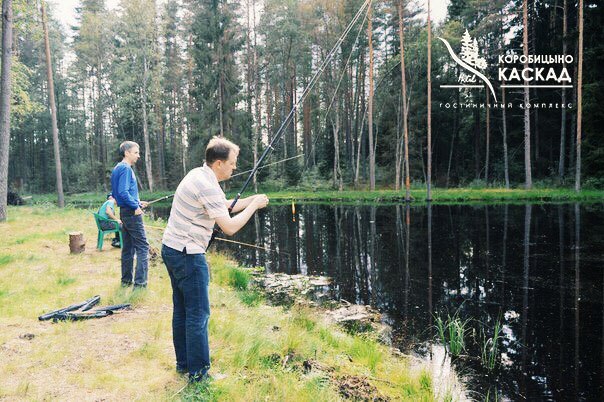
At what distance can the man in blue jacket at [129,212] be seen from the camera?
5.26 metres

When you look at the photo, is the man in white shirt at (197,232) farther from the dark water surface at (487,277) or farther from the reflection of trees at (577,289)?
the reflection of trees at (577,289)

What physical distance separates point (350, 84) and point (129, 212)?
31.6 m

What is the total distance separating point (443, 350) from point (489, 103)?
94.3 feet

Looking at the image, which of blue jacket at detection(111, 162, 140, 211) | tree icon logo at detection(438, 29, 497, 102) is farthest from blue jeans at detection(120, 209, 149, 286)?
tree icon logo at detection(438, 29, 497, 102)

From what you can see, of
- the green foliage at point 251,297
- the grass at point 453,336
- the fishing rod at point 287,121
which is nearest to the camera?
the fishing rod at point 287,121

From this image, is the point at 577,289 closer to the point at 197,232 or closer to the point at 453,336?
the point at 453,336

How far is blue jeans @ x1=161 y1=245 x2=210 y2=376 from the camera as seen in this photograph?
290cm

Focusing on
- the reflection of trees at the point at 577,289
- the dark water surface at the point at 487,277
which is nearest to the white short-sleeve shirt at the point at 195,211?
the dark water surface at the point at 487,277

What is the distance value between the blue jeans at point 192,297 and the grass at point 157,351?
8.0 inches

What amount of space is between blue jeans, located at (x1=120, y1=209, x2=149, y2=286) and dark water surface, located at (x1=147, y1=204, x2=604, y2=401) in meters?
3.38

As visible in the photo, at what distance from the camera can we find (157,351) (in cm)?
378

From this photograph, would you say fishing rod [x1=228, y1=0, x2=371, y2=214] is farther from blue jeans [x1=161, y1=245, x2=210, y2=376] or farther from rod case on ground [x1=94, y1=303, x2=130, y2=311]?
rod case on ground [x1=94, y1=303, x2=130, y2=311]

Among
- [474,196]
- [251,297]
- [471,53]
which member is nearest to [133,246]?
[251,297]

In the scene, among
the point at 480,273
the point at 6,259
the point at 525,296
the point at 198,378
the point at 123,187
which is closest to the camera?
the point at 198,378
